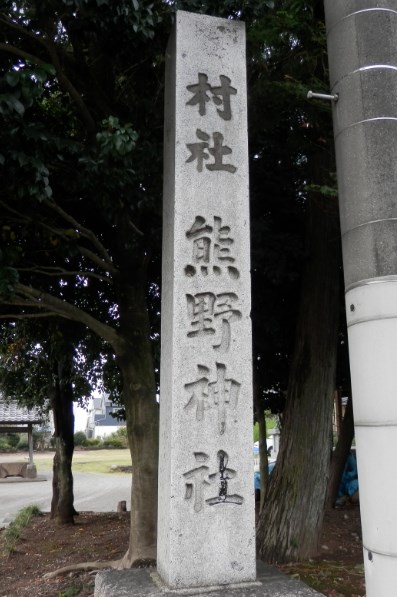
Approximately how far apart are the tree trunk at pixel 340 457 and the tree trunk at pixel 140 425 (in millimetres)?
4961

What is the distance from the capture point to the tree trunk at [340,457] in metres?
10.8

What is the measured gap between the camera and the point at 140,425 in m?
7.08

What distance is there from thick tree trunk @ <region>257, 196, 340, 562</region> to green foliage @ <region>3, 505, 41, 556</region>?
477 cm

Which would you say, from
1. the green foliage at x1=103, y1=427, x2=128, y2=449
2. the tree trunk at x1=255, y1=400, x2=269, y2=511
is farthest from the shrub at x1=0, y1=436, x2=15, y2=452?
the tree trunk at x1=255, y1=400, x2=269, y2=511

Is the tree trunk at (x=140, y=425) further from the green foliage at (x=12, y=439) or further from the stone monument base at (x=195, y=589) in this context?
the green foliage at (x=12, y=439)

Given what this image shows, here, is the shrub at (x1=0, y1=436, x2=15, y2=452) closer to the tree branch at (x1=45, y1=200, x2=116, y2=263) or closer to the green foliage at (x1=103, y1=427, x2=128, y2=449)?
the green foliage at (x1=103, y1=427, x2=128, y2=449)

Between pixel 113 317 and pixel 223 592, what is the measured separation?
6.42 m

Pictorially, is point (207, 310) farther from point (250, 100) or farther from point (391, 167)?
point (250, 100)

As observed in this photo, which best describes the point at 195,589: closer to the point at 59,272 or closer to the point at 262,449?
the point at 59,272

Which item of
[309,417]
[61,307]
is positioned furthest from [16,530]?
[309,417]

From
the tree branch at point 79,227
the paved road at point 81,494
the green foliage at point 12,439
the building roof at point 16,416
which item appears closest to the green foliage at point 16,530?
the paved road at point 81,494

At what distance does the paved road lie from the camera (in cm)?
1596

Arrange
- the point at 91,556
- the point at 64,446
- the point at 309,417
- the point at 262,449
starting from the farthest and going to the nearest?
1. the point at 64,446
2. the point at 262,449
3. the point at 91,556
4. the point at 309,417

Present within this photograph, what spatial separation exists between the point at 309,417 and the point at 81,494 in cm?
1371
